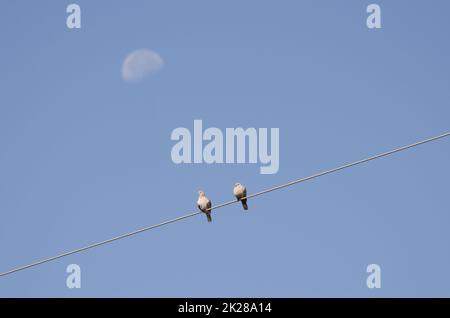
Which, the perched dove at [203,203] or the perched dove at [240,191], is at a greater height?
the perched dove at [240,191]

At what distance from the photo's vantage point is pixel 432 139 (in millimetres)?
13812

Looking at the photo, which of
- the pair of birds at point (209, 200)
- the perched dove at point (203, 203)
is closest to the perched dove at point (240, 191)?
the pair of birds at point (209, 200)

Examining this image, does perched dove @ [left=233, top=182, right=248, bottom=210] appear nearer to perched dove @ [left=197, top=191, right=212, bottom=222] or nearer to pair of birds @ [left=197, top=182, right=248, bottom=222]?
pair of birds @ [left=197, top=182, right=248, bottom=222]

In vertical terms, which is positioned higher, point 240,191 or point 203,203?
point 240,191

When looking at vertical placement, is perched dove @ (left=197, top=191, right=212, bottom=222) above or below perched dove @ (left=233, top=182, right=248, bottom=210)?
below

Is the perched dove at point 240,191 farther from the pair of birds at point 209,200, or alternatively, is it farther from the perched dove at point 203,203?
the perched dove at point 203,203

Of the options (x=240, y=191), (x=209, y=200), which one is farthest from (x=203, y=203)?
(x=240, y=191)

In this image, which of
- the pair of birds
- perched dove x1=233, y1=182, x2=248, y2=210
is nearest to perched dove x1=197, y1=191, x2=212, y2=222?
the pair of birds

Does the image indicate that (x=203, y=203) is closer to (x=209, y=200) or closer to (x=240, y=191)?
(x=209, y=200)
